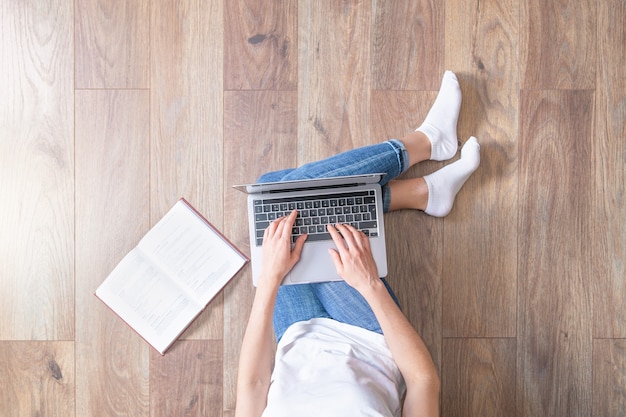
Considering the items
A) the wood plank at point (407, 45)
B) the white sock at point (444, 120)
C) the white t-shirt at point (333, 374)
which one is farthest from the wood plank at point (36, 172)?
the white sock at point (444, 120)

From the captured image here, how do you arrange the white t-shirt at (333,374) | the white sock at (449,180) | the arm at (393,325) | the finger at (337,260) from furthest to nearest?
the white sock at (449,180) < the finger at (337,260) < the arm at (393,325) < the white t-shirt at (333,374)

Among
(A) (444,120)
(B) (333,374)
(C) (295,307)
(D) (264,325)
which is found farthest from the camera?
(A) (444,120)

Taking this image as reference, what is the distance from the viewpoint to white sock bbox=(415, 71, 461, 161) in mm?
1101

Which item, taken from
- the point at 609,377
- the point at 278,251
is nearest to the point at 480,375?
the point at 609,377

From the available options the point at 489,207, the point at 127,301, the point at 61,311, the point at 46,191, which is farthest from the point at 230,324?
the point at 489,207

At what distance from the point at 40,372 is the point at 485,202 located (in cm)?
123

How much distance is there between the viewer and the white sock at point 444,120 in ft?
3.61

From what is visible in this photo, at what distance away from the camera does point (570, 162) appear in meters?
1.14

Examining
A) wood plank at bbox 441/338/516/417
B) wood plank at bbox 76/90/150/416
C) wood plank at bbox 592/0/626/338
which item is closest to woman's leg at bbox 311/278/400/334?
wood plank at bbox 441/338/516/417

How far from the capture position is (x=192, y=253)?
1.14 m

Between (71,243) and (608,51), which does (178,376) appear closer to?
(71,243)

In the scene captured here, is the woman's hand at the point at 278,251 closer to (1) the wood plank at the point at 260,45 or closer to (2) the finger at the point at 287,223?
(2) the finger at the point at 287,223

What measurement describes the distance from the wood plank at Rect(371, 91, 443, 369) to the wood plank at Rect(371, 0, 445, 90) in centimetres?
4

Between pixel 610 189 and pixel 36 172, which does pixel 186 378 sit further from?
pixel 610 189
